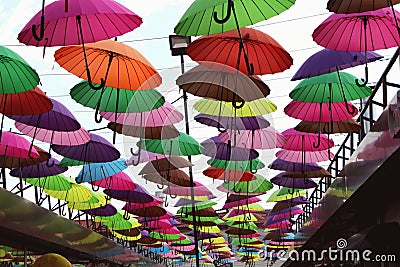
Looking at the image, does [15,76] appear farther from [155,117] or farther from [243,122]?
[243,122]

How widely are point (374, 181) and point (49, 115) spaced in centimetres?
346

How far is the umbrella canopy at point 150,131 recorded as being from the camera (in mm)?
6492

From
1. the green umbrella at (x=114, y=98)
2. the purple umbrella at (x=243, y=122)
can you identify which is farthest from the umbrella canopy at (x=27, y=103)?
the purple umbrella at (x=243, y=122)

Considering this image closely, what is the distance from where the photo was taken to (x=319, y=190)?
516 inches

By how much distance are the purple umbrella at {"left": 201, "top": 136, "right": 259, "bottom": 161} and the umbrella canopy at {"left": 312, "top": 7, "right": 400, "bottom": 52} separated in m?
2.07

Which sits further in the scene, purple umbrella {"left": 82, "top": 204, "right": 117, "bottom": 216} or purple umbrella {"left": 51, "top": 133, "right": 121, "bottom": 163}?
purple umbrella {"left": 82, "top": 204, "right": 117, "bottom": 216}

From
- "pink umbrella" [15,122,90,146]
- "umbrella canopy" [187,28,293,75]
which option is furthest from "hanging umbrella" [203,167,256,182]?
"umbrella canopy" [187,28,293,75]

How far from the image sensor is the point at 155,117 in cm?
638

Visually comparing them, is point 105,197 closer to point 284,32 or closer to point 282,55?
point 284,32

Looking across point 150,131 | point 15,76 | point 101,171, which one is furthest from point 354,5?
point 101,171

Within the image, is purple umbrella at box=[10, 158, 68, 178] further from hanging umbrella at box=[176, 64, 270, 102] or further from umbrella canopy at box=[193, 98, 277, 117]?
hanging umbrella at box=[176, 64, 270, 102]

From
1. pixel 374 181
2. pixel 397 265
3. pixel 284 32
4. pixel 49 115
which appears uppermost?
pixel 284 32

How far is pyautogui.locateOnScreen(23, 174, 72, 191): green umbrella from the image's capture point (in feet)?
34.3

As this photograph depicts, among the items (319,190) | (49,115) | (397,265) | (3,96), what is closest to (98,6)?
(3,96)
